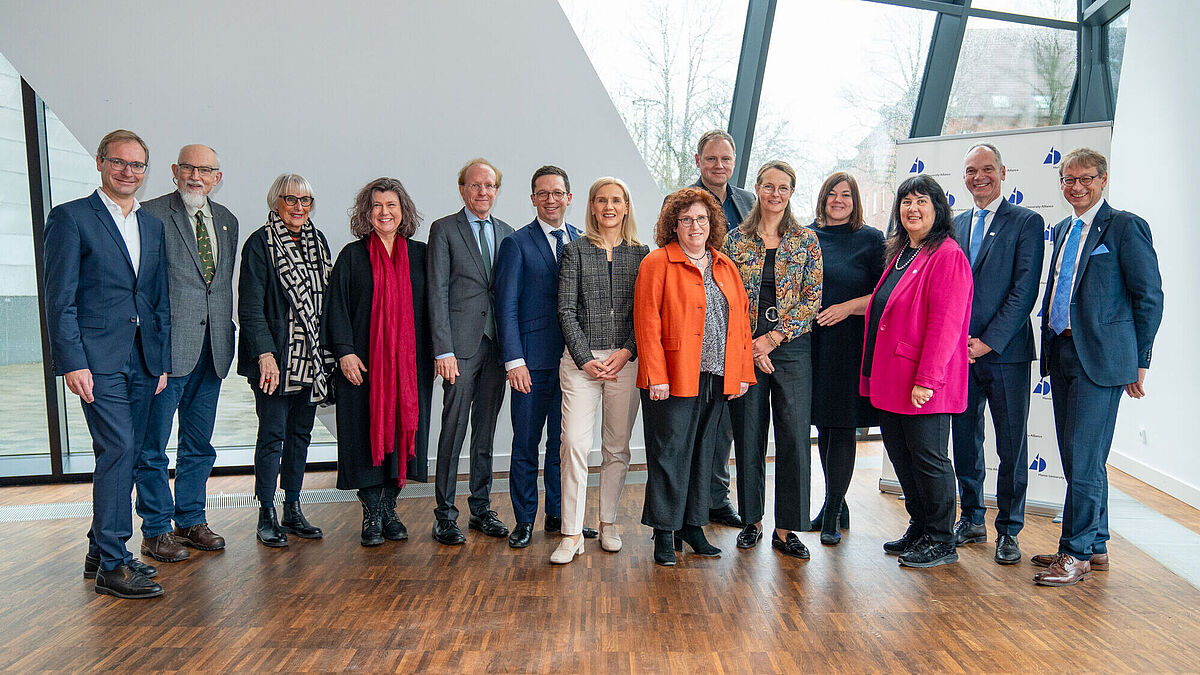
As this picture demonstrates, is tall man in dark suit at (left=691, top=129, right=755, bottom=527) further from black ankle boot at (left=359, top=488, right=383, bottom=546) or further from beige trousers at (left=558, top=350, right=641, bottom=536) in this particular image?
black ankle boot at (left=359, top=488, right=383, bottom=546)

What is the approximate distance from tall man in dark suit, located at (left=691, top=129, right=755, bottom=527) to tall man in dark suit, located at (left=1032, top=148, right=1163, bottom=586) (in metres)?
1.33

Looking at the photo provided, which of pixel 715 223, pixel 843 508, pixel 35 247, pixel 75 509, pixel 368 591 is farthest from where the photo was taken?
pixel 35 247

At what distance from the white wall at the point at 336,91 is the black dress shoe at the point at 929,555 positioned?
8.55 feet

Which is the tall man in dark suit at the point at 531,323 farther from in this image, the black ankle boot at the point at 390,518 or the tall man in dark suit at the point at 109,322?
Result: the tall man in dark suit at the point at 109,322

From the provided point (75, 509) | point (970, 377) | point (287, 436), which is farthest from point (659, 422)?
point (75, 509)

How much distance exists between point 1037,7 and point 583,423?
4.92 m

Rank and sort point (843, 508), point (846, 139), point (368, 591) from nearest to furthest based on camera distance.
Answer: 1. point (368, 591)
2. point (843, 508)
3. point (846, 139)

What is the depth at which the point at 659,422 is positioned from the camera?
317 cm

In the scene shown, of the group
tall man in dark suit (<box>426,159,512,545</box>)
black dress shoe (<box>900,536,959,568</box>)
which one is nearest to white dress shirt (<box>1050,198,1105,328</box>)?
black dress shoe (<box>900,536,959,568</box>)

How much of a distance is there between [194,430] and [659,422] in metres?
2.01

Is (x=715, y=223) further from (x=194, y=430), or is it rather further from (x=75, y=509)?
(x=75, y=509)

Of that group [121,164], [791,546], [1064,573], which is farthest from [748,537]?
[121,164]

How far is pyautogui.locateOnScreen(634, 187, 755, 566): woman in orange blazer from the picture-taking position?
308 centimetres

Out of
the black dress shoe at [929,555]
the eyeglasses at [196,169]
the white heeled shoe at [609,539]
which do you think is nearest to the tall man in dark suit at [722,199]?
the white heeled shoe at [609,539]
